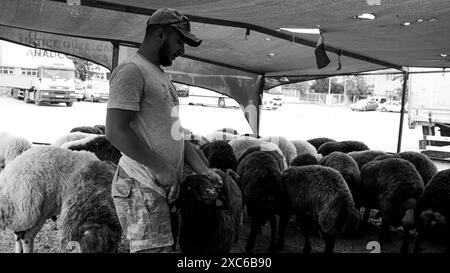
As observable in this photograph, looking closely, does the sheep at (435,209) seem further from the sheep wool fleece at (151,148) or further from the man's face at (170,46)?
the man's face at (170,46)

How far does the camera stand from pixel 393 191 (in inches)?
209

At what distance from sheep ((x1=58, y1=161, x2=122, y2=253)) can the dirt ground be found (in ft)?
4.77

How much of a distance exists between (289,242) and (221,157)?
1.65 metres

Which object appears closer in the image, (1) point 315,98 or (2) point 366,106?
(2) point 366,106

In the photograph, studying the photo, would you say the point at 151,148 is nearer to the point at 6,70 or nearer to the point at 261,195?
the point at 261,195

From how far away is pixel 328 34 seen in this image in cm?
588

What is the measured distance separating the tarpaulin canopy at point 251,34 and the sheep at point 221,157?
5.84 ft

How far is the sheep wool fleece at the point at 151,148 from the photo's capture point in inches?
83.2

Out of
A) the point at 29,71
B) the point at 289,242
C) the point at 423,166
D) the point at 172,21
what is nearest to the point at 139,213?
the point at 172,21

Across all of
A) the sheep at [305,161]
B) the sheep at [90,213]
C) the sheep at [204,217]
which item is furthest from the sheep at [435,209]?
the sheep at [90,213]

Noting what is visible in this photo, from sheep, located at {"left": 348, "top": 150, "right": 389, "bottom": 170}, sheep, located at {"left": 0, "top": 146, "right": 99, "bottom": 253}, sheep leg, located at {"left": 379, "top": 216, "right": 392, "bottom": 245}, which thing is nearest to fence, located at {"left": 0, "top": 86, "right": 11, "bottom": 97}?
sheep, located at {"left": 348, "top": 150, "right": 389, "bottom": 170}

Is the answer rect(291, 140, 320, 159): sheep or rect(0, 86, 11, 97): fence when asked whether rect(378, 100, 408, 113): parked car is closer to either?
rect(0, 86, 11, 97): fence

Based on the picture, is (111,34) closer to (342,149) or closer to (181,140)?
(342,149)

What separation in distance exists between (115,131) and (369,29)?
4.24 meters
